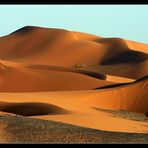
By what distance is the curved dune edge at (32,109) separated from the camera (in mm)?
19531

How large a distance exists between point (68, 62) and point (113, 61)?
741 cm

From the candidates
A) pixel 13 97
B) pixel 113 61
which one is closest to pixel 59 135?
pixel 13 97

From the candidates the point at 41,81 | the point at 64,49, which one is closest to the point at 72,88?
the point at 41,81

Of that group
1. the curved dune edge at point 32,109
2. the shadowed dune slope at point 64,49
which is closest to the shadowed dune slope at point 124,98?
the curved dune edge at point 32,109

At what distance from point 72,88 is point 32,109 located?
1448 centimetres

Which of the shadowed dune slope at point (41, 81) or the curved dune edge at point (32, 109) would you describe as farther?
the shadowed dune slope at point (41, 81)

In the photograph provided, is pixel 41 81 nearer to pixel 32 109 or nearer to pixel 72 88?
pixel 72 88

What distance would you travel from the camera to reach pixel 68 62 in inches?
2972

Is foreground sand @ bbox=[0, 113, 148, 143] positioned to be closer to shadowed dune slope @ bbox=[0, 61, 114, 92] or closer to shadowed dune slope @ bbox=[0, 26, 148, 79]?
shadowed dune slope @ bbox=[0, 61, 114, 92]

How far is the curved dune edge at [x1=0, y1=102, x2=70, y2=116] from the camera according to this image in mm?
19531

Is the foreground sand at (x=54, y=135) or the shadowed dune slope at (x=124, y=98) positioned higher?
the foreground sand at (x=54, y=135)

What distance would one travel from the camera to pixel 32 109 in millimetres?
20297

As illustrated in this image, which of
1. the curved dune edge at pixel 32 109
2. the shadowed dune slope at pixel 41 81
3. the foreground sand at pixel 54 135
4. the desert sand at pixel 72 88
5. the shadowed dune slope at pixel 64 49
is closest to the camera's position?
the foreground sand at pixel 54 135

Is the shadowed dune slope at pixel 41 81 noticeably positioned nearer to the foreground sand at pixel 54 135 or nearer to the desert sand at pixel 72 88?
the desert sand at pixel 72 88
